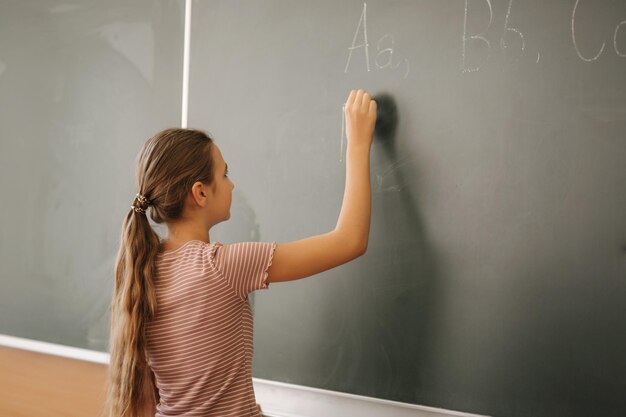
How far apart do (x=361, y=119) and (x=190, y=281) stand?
552 mm

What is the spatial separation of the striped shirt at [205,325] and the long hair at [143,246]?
33 mm

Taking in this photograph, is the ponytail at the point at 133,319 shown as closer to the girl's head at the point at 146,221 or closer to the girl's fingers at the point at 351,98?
A: the girl's head at the point at 146,221

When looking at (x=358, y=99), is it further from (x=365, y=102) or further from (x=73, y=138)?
(x=73, y=138)

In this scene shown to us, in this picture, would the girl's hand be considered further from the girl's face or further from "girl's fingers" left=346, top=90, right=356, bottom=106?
the girl's face

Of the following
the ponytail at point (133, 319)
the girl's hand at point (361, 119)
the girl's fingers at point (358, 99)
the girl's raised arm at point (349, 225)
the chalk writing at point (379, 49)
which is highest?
the chalk writing at point (379, 49)

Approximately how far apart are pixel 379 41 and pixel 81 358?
1369 millimetres

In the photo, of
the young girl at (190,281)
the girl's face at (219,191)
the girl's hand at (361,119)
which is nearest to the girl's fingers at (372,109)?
the girl's hand at (361,119)

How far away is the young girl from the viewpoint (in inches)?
48.6

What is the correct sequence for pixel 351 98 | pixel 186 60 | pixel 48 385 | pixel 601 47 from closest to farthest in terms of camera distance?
1. pixel 601 47
2. pixel 351 98
3. pixel 186 60
4. pixel 48 385

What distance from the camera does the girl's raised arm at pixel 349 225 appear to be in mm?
1260

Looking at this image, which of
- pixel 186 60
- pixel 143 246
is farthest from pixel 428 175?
pixel 186 60

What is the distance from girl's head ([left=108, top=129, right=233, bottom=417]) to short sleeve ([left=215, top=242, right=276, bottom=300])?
15 cm

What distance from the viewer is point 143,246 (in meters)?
1.29

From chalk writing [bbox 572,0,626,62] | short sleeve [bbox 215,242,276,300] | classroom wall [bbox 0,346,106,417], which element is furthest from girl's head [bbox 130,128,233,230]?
classroom wall [bbox 0,346,106,417]
